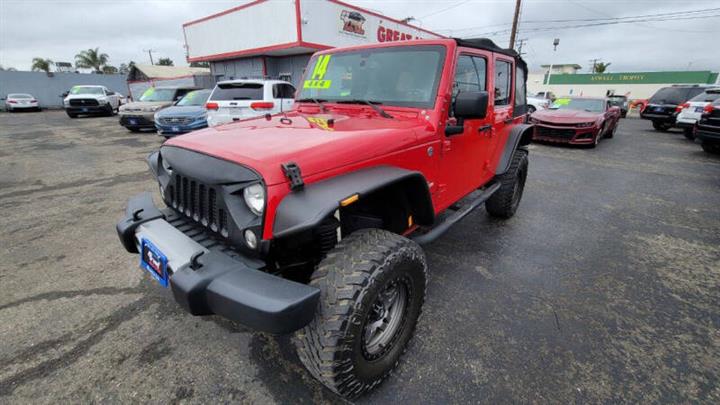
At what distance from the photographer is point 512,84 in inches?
150

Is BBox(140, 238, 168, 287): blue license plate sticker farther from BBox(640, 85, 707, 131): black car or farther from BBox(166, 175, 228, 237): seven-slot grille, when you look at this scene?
BBox(640, 85, 707, 131): black car

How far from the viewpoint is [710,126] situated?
7.92 metres

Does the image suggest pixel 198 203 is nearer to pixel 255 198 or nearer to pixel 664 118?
pixel 255 198

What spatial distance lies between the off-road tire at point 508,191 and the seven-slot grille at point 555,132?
6.52m

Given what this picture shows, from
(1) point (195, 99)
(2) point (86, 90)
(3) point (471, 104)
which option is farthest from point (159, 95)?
(3) point (471, 104)

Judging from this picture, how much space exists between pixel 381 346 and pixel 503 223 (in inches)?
118

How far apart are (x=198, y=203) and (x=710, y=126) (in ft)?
36.5

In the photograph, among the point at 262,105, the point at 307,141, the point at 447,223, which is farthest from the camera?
the point at 262,105

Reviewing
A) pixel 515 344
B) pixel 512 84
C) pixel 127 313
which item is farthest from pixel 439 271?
pixel 127 313

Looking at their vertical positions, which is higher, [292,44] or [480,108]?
[292,44]

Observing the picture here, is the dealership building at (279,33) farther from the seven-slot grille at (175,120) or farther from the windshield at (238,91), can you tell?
the seven-slot grille at (175,120)

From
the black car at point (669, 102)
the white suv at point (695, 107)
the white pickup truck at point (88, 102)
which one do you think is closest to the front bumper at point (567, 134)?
the white suv at point (695, 107)

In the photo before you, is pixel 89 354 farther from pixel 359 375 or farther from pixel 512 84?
pixel 512 84

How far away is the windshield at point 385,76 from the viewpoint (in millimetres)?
2498
